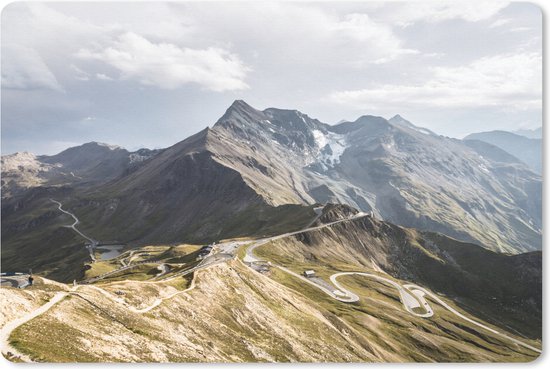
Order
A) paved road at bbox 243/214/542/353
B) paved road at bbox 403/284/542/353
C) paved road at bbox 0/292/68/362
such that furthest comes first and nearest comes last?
paved road at bbox 403/284/542/353, paved road at bbox 243/214/542/353, paved road at bbox 0/292/68/362

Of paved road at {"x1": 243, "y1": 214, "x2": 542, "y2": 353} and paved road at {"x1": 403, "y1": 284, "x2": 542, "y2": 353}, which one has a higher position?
paved road at {"x1": 243, "y1": 214, "x2": 542, "y2": 353}

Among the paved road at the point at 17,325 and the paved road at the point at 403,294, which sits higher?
the paved road at the point at 17,325

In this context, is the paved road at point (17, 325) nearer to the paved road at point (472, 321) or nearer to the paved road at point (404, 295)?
the paved road at point (404, 295)

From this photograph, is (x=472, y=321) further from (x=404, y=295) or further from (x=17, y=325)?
(x=17, y=325)

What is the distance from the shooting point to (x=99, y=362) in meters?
37.8

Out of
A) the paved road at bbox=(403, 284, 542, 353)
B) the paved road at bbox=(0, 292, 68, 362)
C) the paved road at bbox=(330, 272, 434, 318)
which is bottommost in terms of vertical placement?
the paved road at bbox=(403, 284, 542, 353)

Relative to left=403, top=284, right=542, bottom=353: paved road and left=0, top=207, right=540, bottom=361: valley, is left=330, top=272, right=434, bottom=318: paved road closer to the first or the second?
left=0, top=207, right=540, bottom=361: valley

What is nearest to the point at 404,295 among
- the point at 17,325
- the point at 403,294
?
the point at 403,294

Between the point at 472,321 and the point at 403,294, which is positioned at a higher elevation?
the point at 403,294

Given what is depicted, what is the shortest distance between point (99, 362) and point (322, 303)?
8334cm

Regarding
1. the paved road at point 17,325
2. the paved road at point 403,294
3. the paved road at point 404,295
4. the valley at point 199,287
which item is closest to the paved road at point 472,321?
the paved road at point 403,294

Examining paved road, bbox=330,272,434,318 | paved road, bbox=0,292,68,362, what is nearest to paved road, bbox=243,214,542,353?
paved road, bbox=330,272,434,318

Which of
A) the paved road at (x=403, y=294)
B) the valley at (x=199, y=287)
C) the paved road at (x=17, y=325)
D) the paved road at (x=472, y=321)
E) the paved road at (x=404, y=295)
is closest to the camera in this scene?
the paved road at (x=17, y=325)

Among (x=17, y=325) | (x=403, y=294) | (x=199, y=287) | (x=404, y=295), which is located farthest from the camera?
(x=403, y=294)
